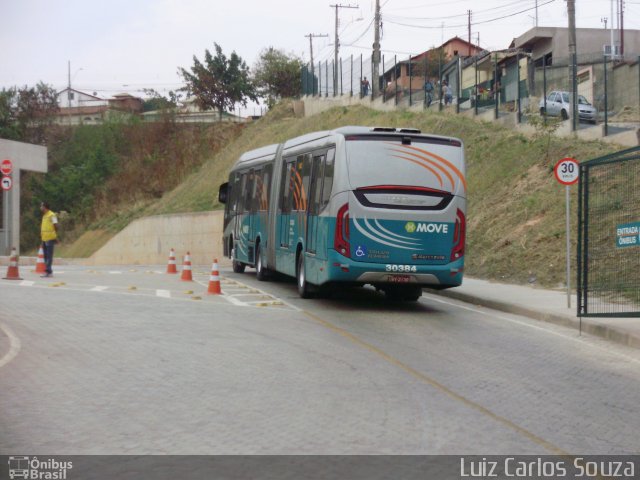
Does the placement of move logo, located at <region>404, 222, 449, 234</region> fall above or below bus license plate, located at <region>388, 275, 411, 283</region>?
above

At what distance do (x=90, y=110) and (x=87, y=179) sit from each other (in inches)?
1918

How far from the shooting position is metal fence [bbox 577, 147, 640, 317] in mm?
14414

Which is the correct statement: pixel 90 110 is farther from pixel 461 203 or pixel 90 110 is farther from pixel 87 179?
pixel 461 203

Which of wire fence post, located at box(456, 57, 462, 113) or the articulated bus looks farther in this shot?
wire fence post, located at box(456, 57, 462, 113)

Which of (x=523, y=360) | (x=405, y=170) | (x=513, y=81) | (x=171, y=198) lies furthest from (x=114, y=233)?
(x=523, y=360)

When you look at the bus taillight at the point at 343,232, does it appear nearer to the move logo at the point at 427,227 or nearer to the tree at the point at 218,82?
the move logo at the point at 427,227

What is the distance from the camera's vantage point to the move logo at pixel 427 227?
57.0 ft

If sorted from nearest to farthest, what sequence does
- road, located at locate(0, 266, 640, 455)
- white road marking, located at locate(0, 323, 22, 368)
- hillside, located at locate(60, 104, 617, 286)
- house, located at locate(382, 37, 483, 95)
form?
1. road, located at locate(0, 266, 640, 455)
2. white road marking, located at locate(0, 323, 22, 368)
3. hillside, located at locate(60, 104, 617, 286)
4. house, located at locate(382, 37, 483, 95)

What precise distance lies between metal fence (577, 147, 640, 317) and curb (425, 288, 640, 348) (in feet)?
0.80

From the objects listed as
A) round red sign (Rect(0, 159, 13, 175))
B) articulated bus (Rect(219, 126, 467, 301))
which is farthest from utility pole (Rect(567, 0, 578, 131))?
round red sign (Rect(0, 159, 13, 175))

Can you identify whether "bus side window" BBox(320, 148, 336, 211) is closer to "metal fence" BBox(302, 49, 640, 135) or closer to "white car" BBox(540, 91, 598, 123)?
"metal fence" BBox(302, 49, 640, 135)

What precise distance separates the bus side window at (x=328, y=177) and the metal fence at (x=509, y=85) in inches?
566

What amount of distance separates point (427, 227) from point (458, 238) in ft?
2.28

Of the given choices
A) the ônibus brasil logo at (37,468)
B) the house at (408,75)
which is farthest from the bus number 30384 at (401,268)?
the house at (408,75)
